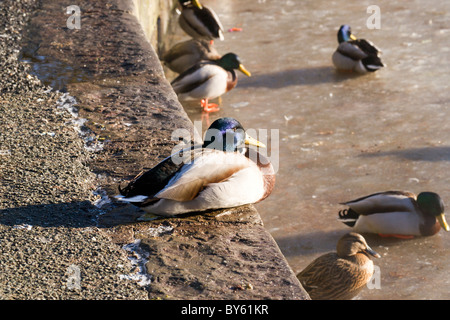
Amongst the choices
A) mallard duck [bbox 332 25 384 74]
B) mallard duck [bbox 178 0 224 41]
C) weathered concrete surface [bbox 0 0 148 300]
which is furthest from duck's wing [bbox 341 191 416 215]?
mallard duck [bbox 178 0 224 41]

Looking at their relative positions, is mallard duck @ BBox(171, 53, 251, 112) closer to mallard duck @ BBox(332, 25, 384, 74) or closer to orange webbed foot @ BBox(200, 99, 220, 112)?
orange webbed foot @ BBox(200, 99, 220, 112)

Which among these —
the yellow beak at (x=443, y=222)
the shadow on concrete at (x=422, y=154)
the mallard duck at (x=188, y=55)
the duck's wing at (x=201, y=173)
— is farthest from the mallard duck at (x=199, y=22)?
the duck's wing at (x=201, y=173)

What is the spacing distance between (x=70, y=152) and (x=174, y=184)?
3.26 feet

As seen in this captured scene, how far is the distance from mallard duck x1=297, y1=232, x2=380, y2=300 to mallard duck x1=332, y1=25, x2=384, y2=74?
4486 millimetres

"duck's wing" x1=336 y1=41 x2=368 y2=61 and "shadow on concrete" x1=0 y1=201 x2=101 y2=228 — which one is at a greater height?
"shadow on concrete" x1=0 y1=201 x2=101 y2=228

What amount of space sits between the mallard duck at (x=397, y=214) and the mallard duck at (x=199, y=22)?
513 cm

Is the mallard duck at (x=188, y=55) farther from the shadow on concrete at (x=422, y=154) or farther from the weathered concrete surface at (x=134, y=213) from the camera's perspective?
the weathered concrete surface at (x=134, y=213)

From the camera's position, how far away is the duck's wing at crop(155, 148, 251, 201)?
3.46 m

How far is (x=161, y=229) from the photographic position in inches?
137

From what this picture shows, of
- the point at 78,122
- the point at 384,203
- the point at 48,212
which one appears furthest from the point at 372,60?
the point at 48,212
